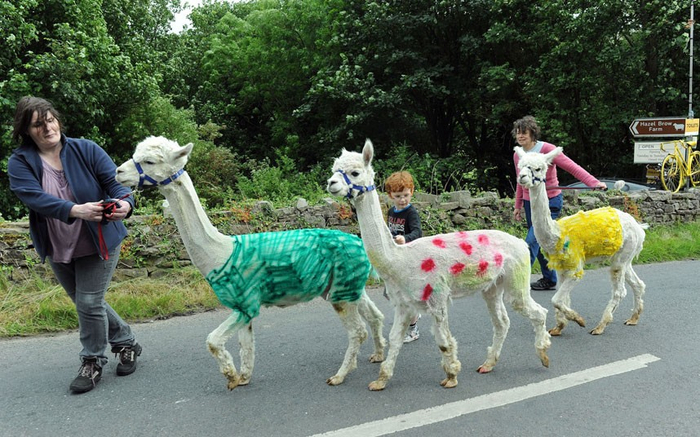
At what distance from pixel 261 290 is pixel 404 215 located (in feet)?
4.96

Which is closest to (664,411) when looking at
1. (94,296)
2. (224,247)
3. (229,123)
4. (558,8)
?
(224,247)

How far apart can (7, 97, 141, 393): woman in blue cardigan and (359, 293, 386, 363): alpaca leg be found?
6.54 feet

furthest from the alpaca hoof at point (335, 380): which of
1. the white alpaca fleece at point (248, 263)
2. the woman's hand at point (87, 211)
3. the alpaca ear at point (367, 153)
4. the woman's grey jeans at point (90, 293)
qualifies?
the woman's hand at point (87, 211)

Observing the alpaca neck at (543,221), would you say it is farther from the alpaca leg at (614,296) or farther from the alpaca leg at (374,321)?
the alpaca leg at (374,321)

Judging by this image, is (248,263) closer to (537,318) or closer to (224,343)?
(224,343)

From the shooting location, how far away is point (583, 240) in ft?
15.9

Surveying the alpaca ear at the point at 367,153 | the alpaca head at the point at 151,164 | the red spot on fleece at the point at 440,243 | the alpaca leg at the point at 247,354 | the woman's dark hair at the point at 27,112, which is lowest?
the alpaca leg at the point at 247,354

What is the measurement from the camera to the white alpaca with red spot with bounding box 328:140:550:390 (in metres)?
3.57

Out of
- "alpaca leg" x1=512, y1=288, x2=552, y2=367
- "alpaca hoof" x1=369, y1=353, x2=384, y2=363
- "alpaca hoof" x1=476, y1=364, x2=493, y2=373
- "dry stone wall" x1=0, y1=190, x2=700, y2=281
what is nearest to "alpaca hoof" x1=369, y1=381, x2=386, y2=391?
"alpaca hoof" x1=369, y1=353, x2=384, y2=363

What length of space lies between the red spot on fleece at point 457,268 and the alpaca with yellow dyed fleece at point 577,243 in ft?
4.22

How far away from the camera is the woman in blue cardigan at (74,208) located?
3529 mm

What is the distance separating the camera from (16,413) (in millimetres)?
3496

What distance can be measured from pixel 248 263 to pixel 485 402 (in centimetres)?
198

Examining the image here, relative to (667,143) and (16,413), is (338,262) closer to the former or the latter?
(16,413)
